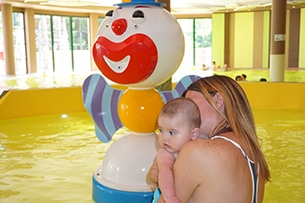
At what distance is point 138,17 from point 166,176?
A: 153 cm

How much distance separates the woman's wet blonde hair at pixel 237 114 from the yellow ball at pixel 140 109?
1383 millimetres

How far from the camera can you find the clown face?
2590 millimetres

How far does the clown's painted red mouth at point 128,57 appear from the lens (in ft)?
8.46

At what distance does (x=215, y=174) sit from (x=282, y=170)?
2717 millimetres

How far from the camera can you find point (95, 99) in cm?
302

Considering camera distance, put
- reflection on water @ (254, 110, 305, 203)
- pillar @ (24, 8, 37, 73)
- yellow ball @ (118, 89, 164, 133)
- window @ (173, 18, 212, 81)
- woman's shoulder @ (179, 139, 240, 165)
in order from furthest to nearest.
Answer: window @ (173, 18, 212, 81)
pillar @ (24, 8, 37, 73)
reflection on water @ (254, 110, 305, 203)
yellow ball @ (118, 89, 164, 133)
woman's shoulder @ (179, 139, 240, 165)

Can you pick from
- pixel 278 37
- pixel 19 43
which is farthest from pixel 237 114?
pixel 19 43

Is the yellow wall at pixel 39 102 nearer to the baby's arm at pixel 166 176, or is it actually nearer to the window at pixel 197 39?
the baby's arm at pixel 166 176

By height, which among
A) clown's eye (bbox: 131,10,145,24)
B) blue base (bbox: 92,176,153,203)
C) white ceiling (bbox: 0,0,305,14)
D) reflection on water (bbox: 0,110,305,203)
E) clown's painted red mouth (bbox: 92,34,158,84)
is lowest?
reflection on water (bbox: 0,110,305,203)

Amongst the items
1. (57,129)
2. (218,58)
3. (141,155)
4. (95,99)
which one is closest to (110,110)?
(95,99)

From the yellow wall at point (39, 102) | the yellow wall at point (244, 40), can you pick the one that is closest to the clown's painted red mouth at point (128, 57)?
the yellow wall at point (39, 102)

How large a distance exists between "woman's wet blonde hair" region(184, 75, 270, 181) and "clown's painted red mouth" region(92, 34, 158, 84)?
1235 mm

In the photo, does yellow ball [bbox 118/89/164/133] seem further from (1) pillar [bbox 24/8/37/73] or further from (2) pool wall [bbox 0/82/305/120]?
(1) pillar [bbox 24/8/37/73]

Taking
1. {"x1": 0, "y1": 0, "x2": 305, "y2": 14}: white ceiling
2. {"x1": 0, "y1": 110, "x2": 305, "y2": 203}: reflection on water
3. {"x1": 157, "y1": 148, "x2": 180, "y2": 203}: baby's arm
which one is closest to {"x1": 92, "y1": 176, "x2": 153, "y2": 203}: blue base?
{"x1": 0, "y1": 110, "x2": 305, "y2": 203}: reflection on water
